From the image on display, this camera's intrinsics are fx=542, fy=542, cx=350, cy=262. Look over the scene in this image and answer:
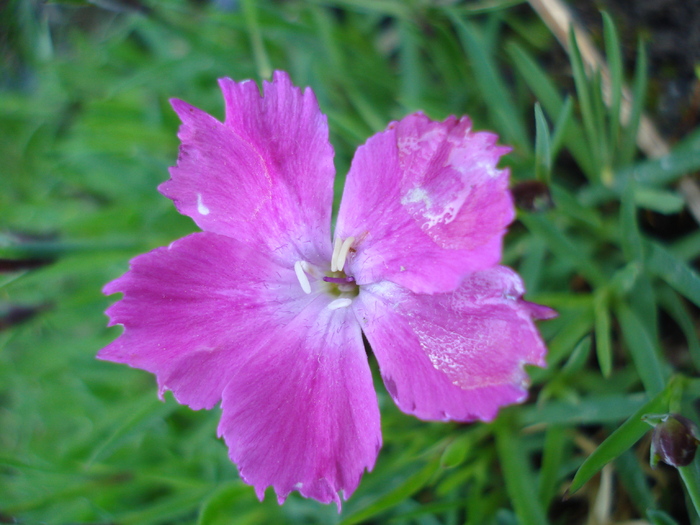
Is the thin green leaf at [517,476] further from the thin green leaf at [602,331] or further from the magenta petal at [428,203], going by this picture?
the magenta petal at [428,203]

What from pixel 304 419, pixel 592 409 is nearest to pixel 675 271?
pixel 592 409

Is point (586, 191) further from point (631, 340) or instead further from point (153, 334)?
point (153, 334)

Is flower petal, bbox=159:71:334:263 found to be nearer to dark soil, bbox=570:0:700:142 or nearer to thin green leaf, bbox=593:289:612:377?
thin green leaf, bbox=593:289:612:377

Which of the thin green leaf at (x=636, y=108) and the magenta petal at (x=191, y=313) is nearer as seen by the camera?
the magenta petal at (x=191, y=313)

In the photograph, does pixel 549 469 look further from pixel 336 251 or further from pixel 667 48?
pixel 667 48

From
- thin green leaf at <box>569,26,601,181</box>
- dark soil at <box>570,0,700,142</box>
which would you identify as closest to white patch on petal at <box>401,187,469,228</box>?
thin green leaf at <box>569,26,601,181</box>

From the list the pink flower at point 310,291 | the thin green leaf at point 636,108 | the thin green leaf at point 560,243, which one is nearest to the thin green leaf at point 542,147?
the thin green leaf at point 560,243

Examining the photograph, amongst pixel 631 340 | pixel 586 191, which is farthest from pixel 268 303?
pixel 586 191

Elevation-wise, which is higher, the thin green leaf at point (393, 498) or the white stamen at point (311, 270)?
the white stamen at point (311, 270)
